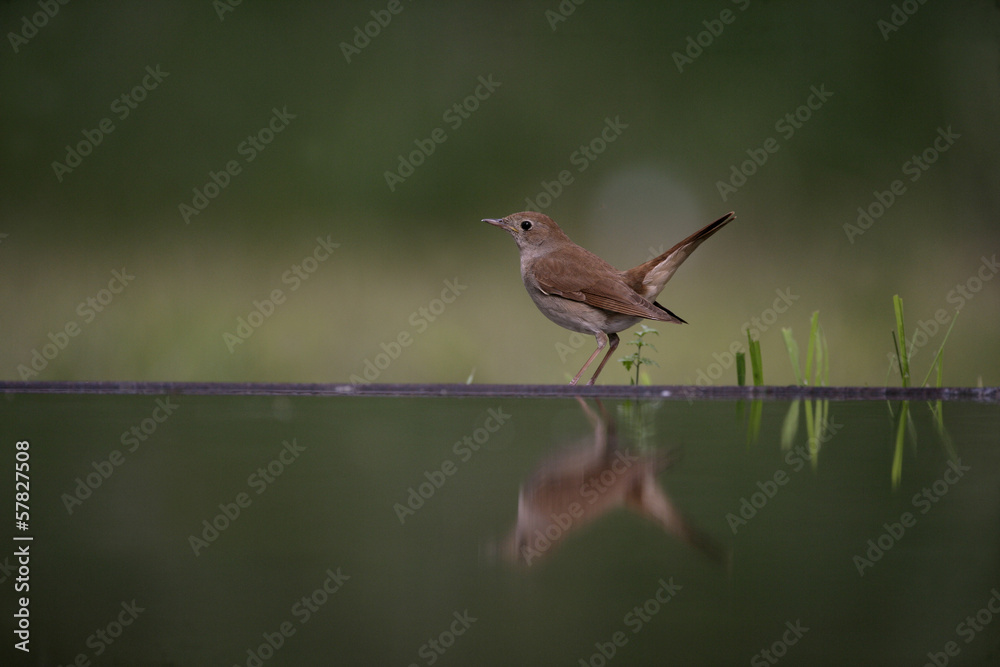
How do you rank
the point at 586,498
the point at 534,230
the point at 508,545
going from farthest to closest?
the point at 534,230 → the point at 586,498 → the point at 508,545

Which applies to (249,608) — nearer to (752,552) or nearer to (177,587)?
(177,587)

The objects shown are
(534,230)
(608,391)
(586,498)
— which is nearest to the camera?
(586,498)

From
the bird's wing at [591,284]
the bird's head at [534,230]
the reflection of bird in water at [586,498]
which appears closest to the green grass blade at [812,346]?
the bird's wing at [591,284]

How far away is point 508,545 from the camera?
71 cm

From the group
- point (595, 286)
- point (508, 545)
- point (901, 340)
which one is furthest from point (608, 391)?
point (508, 545)

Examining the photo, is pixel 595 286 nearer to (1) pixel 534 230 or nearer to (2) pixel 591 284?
(2) pixel 591 284

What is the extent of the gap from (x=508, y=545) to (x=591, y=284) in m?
1.64

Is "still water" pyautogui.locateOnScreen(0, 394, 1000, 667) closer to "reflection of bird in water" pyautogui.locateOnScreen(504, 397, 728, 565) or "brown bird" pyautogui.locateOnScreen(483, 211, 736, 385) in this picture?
"reflection of bird in water" pyautogui.locateOnScreen(504, 397, 728, 565)

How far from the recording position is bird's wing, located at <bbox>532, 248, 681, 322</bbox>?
220 cm

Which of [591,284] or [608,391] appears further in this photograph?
[591,284]

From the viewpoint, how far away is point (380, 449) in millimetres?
1156

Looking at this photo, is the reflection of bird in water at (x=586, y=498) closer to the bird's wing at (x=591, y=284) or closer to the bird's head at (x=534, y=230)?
the bird's wing at (x=591, y=284)

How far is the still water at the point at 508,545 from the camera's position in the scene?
1.71 ft

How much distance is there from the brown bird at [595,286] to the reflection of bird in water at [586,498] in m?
1.16
